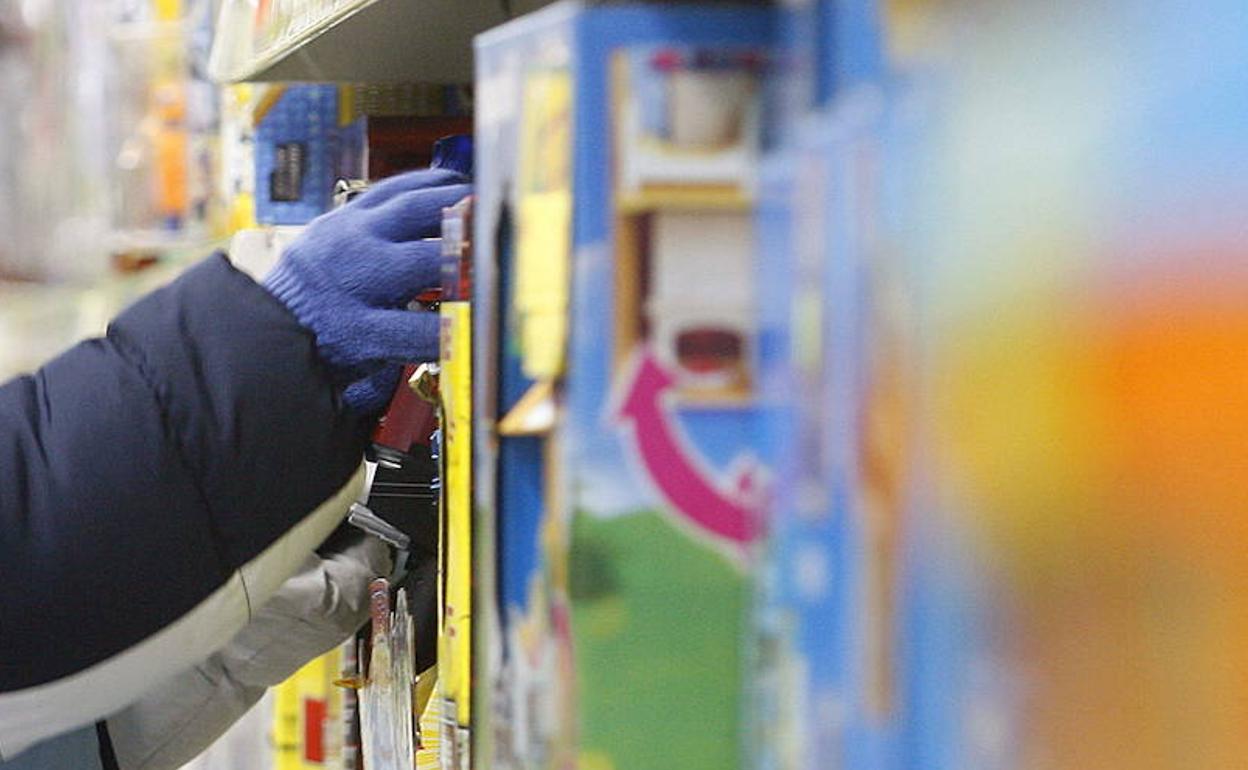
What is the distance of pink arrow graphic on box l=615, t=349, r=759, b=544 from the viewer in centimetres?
63

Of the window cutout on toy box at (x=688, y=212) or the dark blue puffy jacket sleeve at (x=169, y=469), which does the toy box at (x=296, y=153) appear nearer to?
the dark blue puffy jacket sleeve at (x=169, y=469)

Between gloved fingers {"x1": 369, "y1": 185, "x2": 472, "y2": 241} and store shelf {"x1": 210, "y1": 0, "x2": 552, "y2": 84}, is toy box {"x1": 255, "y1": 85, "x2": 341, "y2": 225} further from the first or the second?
gloved fingers {"x1": 369, "y1": 185, "x2": 472, "y2": 241}

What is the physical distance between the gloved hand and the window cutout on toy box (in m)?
0.50

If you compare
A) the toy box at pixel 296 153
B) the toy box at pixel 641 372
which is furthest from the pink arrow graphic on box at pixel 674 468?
the toy box at pixel 296 153

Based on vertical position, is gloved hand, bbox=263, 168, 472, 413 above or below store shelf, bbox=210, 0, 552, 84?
below

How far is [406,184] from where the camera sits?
3.77 ft

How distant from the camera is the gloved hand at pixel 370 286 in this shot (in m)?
1.10

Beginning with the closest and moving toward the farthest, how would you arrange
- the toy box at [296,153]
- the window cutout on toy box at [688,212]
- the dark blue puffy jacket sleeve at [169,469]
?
1. the window cutout on toy box at [688,212]
2. the dark blue puffy jacket sleeve at [169,469]
3. the toy box at [296,153]

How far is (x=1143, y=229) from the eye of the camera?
20.7 inches

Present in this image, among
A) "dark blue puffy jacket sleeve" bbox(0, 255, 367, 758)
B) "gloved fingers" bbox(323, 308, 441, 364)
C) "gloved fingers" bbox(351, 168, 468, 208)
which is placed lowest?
"dark blue puffy jacket sleeve" bbox(0, 255, 367, 758)

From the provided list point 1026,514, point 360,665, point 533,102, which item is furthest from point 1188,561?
point 360,665

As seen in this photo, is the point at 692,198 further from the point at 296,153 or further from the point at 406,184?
the point at 296,153

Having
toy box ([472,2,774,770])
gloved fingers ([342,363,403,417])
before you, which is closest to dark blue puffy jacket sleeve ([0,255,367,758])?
gloved fingers ([342,363,403,417])

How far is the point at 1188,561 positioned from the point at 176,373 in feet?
2.41
